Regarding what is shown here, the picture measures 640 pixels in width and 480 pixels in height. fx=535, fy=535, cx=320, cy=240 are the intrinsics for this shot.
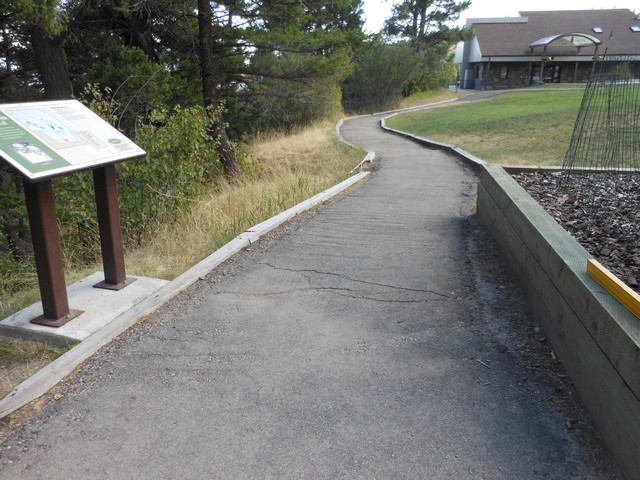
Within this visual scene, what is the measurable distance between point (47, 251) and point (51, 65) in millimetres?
10317

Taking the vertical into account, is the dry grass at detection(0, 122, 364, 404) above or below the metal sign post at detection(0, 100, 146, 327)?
below

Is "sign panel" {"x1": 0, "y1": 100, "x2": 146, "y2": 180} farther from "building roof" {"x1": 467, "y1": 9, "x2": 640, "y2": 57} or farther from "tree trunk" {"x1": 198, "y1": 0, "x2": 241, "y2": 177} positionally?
"building roof" {"x1": 467, "y1": 9, "x2": 640, "y2": 57}

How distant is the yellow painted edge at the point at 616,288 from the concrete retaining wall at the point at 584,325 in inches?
1.1

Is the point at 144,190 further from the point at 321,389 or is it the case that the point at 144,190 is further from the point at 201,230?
the point at 321,389

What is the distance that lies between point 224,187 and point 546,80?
147ft

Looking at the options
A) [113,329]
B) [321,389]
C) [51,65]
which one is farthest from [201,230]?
[51,65]

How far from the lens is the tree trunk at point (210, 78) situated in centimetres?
1248

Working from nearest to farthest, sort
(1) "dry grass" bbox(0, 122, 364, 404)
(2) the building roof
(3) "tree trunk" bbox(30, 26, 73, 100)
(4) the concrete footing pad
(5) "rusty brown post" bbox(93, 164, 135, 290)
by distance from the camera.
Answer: (1) "dry grass" bbox(0, 122, 364, 404) < (4) the concrete footing pad < (5) "rusty brown post" bbox(93, 164, 135, 290) < (3) "tree trunk" bbox(30, 26, 73, 100) < (2) the building roof

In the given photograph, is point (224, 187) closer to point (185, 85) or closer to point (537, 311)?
point (185, 85)

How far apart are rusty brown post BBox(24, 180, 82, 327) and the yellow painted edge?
11.2 ft

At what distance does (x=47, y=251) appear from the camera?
3598mm

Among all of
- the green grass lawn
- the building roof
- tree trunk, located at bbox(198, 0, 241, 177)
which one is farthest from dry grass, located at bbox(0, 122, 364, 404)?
the building roof

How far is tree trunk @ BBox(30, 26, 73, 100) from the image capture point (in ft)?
39.0

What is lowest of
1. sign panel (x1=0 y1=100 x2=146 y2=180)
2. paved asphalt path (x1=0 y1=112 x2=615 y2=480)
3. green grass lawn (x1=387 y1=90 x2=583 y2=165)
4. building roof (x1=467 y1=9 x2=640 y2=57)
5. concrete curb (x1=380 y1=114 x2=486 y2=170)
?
paved asphalt path (x1=0 y1=112 x2=615 y2=480)
